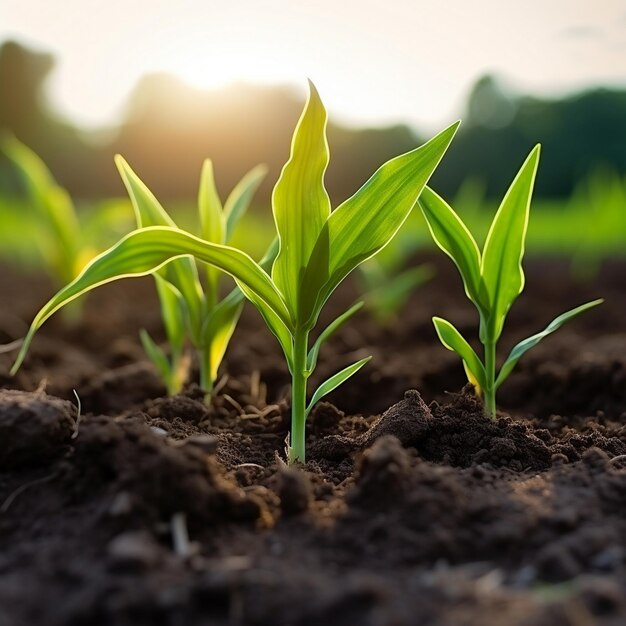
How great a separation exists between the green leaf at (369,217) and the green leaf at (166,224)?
54cm

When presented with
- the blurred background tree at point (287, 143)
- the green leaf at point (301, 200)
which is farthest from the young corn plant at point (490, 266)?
the blurred background tree at point (287, 143)

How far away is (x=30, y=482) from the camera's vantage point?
1.42 m

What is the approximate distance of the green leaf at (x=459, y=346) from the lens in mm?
1736

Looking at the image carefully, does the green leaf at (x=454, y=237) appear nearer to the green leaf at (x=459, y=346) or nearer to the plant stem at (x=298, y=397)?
the green leaf at (x=459, y=346)

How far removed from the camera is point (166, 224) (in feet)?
6.63

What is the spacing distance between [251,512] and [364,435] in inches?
19.7

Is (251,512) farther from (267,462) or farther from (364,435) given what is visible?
(364,435)

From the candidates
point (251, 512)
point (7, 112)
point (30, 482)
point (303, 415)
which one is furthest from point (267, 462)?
point (7, 112)

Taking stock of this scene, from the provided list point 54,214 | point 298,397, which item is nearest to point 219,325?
point 298,397

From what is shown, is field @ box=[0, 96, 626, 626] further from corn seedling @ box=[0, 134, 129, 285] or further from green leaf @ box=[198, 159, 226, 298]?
corn seedling @ box=[0, 134, 129, 285]

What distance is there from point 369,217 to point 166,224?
25.9 inches

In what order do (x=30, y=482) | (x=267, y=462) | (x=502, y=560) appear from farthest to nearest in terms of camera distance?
(x=267, y=462) < (x=30, y=482) < (x=502, y=560)

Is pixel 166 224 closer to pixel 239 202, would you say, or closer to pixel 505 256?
Answer: pixel 239 202

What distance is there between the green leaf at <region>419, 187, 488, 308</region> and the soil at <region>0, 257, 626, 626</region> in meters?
0.28
